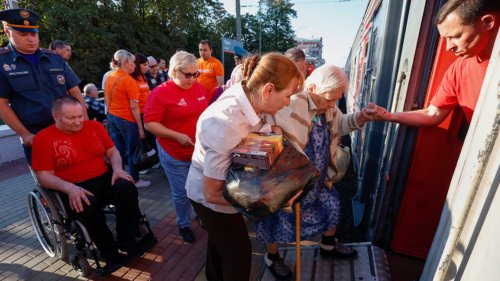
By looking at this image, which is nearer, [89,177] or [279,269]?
[279,269]

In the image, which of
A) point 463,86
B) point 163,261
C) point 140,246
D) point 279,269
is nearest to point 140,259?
point 140,246

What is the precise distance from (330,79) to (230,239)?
120 centimetres

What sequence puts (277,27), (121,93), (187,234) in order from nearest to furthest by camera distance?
(187,234) < (121,93) < (277,27)

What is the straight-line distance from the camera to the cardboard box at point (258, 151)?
1181 mm

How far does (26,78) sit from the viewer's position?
8.04 feet

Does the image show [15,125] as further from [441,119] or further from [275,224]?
[441,119]

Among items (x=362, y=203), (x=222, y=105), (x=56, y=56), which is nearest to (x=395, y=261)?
(x=362, y=203)

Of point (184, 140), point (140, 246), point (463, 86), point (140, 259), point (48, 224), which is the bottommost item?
point (140, 259)

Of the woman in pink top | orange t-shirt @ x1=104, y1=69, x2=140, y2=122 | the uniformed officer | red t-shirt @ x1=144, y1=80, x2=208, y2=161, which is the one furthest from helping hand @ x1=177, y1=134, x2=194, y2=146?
orange t-shirt @ x1=104, y1=69, x2=140, y2=122

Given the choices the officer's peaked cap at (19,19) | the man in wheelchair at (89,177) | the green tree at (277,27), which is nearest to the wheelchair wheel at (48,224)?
the man in wheelchair at (89,177)

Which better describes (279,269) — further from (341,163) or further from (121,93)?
(121,93)

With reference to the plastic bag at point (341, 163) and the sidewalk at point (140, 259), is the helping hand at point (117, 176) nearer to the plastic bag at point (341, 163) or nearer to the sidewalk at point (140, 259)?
the sidewalk at point (140, 259)

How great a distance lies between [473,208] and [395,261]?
5.58 feet

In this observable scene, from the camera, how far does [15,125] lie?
2352 mm
